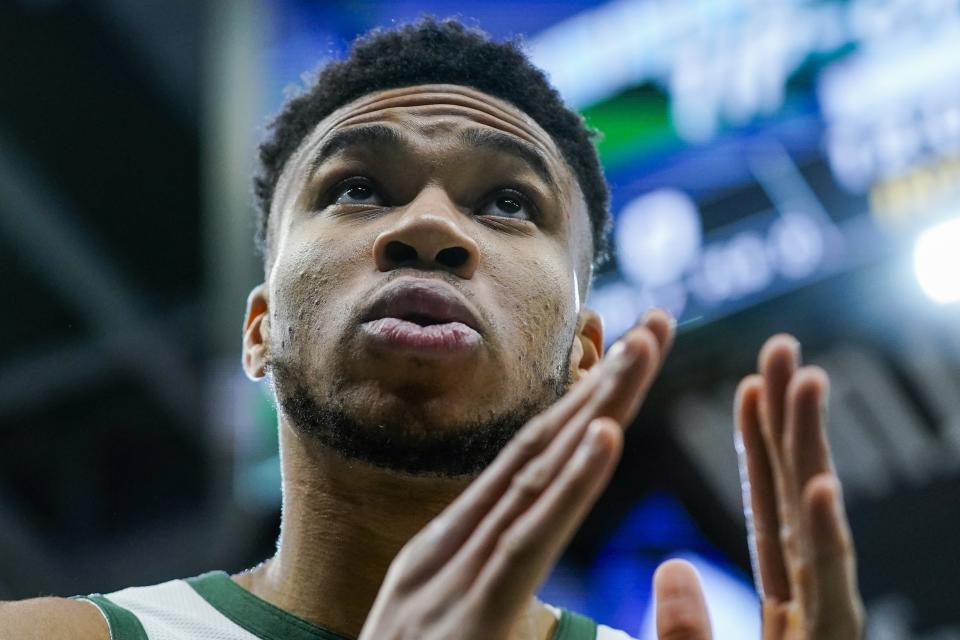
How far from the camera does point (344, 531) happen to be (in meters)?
2.00

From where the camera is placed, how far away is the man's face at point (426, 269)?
1.84 metres

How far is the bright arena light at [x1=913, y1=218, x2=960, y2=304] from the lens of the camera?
3834 millimetres

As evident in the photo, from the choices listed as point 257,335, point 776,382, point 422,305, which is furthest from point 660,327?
point 257,335

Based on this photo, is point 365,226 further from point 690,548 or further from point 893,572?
point 690,548

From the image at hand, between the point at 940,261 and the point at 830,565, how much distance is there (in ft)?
9.23

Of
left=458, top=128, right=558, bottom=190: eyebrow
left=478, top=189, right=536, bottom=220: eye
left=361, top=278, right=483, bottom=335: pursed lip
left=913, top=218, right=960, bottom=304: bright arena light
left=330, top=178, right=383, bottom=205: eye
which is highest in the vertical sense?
left=913, top=218, right=960, bottom=304: bright arena light

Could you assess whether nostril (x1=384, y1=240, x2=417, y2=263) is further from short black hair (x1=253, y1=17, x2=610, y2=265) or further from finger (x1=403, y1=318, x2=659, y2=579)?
finger (x1=403, y1=318, x2=659, y2=579)

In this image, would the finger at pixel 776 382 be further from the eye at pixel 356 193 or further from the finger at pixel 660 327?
the eye at pixel 356 193

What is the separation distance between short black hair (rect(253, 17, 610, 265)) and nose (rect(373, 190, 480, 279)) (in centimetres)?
50

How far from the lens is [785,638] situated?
1.37m

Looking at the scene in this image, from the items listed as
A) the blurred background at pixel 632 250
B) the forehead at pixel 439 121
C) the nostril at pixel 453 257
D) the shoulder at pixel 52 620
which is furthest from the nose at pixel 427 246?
the blurred background at pixel 632 250

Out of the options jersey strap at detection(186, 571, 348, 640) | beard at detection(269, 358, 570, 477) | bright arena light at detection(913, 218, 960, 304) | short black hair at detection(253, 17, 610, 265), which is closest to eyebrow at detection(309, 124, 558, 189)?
short black hair at detection(253, 17, 610, 265)

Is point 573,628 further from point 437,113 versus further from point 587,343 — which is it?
point 437,113

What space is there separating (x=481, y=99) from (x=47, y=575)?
17.0 feet
